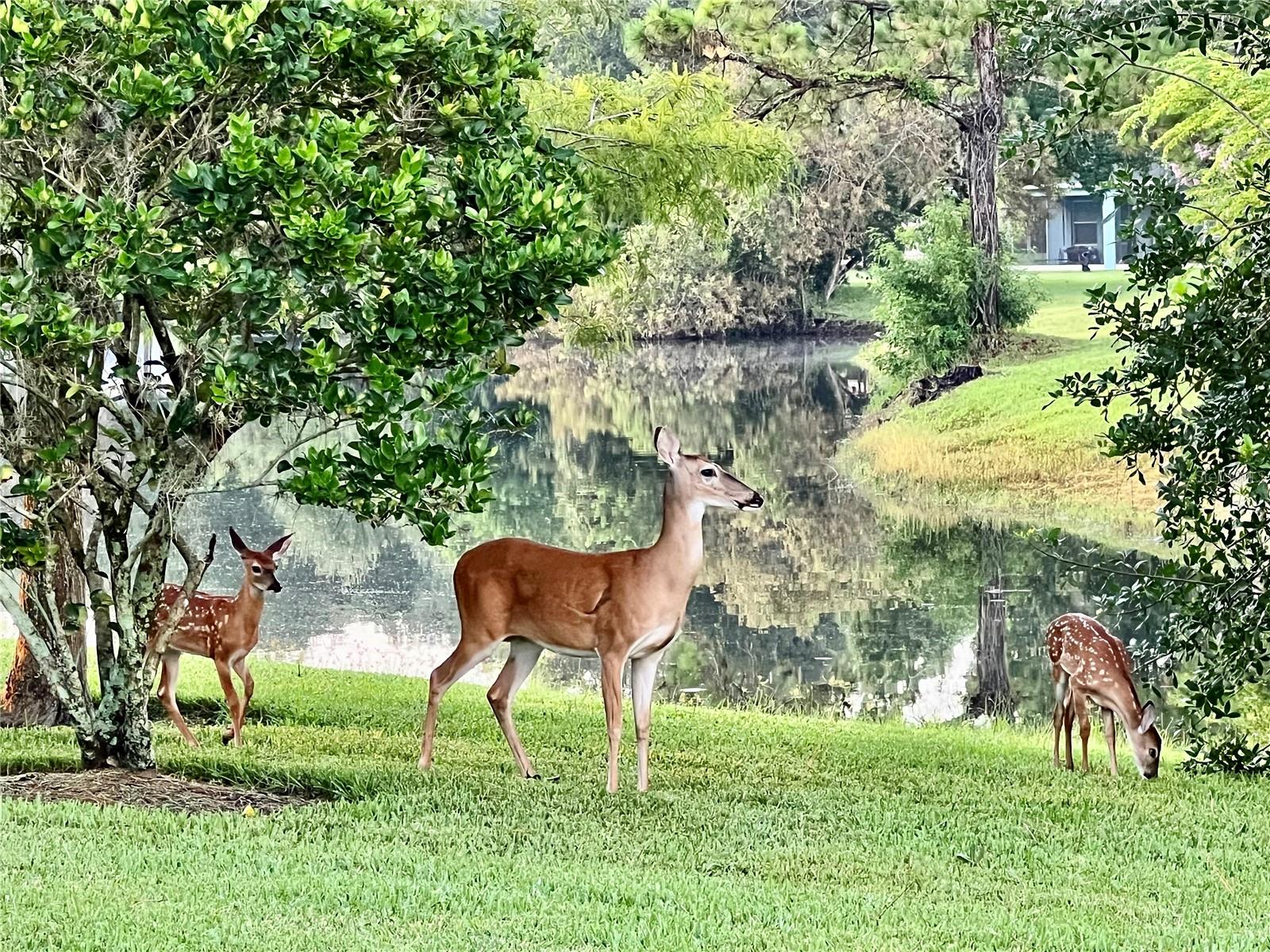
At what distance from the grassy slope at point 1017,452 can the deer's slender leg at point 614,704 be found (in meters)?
13.9

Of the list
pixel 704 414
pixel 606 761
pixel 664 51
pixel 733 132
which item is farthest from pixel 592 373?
pixel 606 761

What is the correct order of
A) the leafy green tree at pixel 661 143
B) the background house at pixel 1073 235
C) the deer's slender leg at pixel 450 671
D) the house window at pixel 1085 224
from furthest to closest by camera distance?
the house window at pixel 1085 224
the background house at pixel 1073 235
the leafy green tree at pixel 661 143
the deer's slender leg at pixel 450 671

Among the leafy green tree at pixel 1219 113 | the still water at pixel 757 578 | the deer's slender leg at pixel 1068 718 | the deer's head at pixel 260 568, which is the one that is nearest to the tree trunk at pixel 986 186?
the still water at pixel 757 578

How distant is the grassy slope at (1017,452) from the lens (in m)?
22.6

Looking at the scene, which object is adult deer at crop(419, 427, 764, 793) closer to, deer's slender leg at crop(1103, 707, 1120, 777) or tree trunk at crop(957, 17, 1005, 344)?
deer's slender leg at crop(1103, 707, 1120, 777)

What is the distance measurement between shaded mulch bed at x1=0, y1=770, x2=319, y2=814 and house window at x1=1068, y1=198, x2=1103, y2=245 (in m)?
51.4

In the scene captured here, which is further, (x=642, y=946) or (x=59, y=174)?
(x=59, y=174)

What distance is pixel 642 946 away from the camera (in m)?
5.02

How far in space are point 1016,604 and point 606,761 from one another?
8.81 m

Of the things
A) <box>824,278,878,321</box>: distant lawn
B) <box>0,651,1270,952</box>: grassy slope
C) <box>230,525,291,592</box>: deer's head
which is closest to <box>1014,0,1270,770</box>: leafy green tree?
<box>0,651,1270,952</box>: grassy slope

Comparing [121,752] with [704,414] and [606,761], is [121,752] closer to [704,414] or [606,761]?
[606,761]

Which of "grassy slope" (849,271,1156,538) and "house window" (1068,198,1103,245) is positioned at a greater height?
"house window" (1068,198,1103,245)

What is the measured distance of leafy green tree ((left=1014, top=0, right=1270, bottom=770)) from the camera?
7.42 meters

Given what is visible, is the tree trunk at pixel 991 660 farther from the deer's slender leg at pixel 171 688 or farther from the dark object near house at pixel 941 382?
the dark object near house at pixel 941 382
